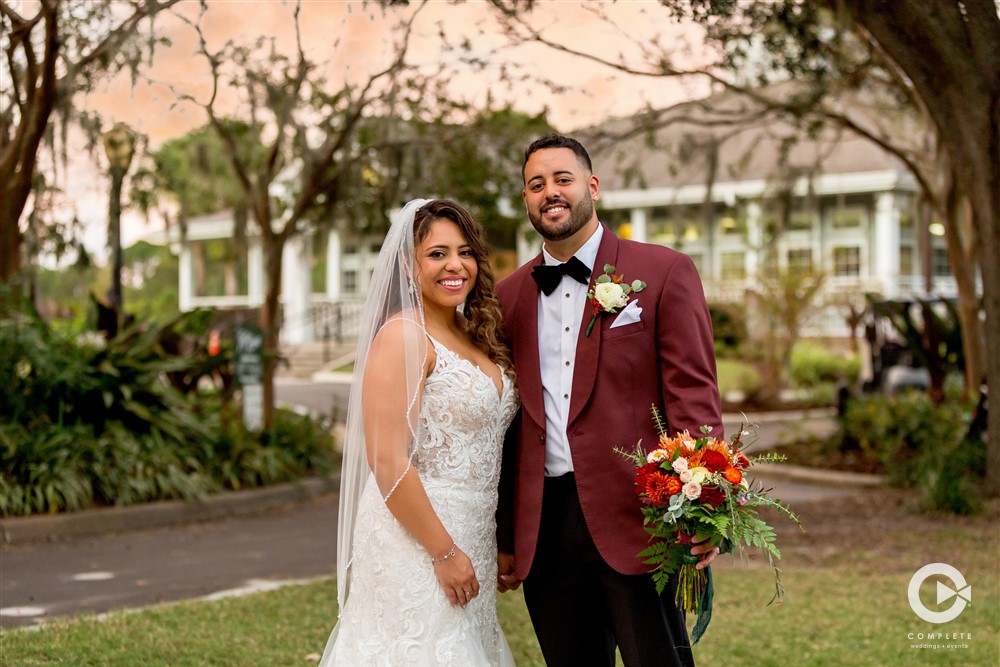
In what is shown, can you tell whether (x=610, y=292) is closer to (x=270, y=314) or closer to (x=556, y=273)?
(x=556, y=273)

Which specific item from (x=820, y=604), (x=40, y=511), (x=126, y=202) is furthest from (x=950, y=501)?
(x=126, y=202)

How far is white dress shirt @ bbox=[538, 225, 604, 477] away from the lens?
361cm

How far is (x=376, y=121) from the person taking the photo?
1267 centimetres

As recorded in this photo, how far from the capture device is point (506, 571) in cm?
387

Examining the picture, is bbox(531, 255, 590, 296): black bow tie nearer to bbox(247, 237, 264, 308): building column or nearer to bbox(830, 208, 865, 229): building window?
bbox(830, 208, 865, 229): building window

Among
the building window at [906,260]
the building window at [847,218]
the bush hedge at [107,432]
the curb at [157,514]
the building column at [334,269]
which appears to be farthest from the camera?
the building column at [334,269]

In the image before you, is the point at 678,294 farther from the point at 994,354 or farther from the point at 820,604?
the point at 994,354

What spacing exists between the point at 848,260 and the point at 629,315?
27505 mm

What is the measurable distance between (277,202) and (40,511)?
22.4 ft

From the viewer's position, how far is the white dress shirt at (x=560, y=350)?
3607 millimetres

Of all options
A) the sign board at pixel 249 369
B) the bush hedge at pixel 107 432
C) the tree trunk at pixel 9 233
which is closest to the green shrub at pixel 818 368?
the sign board at pixel 249 369

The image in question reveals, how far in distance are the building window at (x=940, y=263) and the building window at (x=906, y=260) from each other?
6.07 ft

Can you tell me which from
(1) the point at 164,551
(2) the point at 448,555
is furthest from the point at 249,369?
(2) the point at 448,555

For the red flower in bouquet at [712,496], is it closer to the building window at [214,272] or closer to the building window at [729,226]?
the building window at [729,226]
